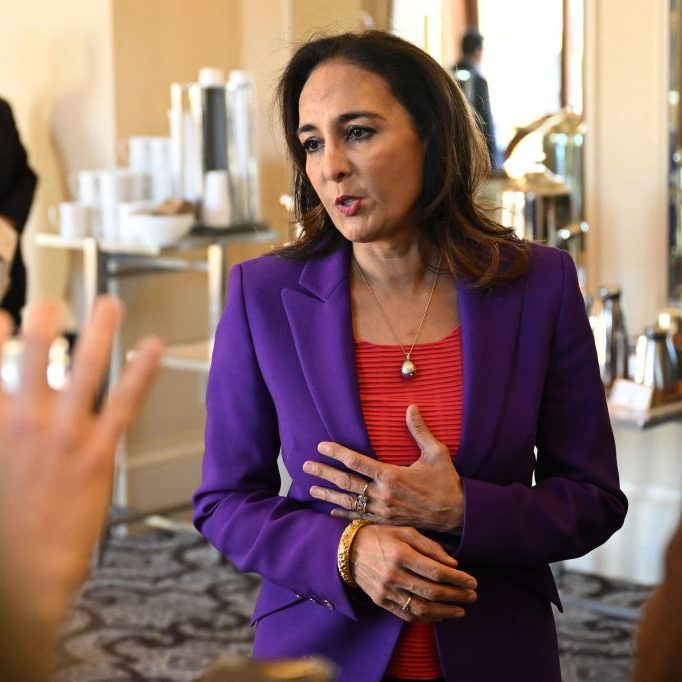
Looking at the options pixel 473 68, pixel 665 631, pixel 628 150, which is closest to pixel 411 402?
pixel 665 631

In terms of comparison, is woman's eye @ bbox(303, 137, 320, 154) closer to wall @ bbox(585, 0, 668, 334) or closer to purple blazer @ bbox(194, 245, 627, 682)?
purple blazer @ bbox(194, 245, 627, 682)

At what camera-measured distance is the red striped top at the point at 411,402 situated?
5.32ft

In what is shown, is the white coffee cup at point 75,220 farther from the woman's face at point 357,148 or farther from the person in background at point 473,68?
the woman's face at point 357,148

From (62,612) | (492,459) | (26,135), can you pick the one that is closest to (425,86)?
(492,459)

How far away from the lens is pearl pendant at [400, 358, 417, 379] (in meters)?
1.69

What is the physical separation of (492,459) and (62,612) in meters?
1.06

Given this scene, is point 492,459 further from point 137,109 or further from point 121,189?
point 137,109

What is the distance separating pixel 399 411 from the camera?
1.68m

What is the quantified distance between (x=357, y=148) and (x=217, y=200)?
289 cm

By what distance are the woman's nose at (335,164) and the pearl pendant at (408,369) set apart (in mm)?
259

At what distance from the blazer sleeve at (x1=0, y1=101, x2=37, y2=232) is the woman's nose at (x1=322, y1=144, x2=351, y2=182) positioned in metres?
3.03

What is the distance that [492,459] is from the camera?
166cm

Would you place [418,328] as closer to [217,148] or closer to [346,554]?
[346,554]

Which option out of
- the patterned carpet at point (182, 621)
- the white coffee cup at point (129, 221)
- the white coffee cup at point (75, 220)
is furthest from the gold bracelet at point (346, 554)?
the white coffee cup at point (75, 220)
